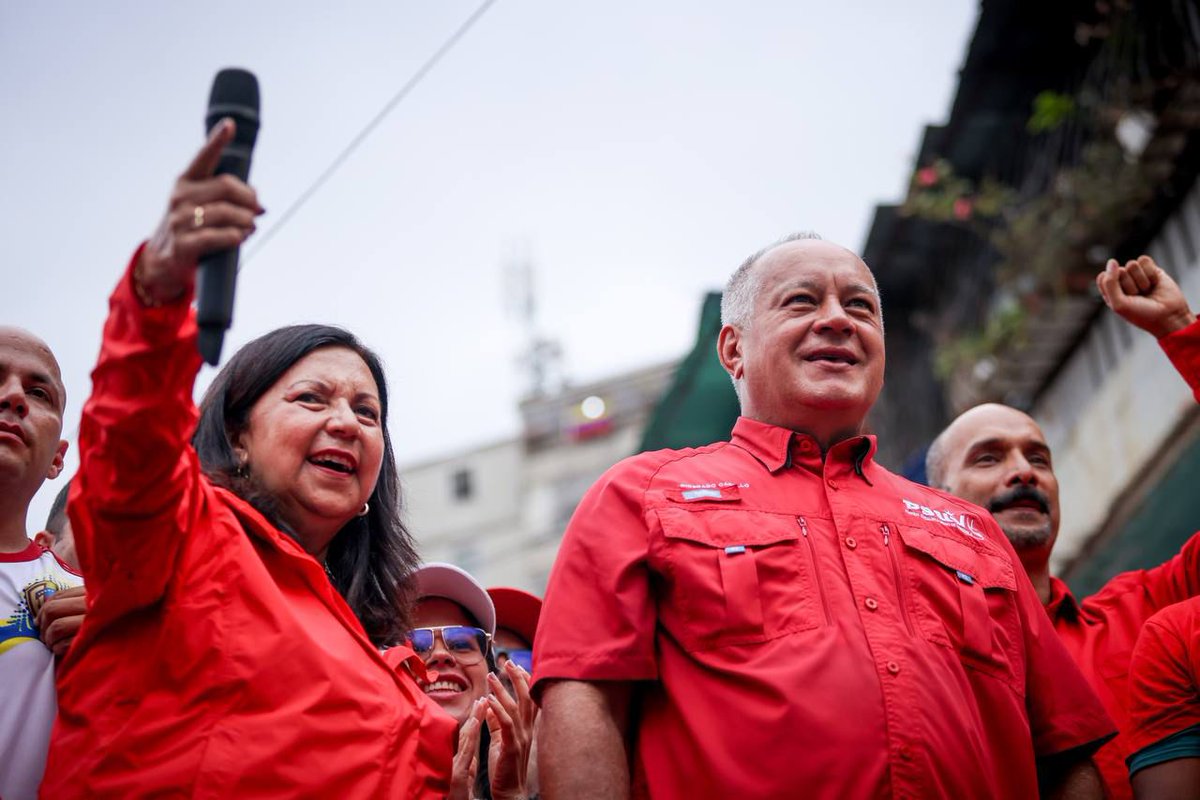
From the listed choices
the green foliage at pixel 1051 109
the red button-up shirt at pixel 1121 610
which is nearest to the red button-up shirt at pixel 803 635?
the red button-up shirt at pixel 1121 610

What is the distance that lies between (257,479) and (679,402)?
20.5ft

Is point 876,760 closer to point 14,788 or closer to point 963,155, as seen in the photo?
point 14,788

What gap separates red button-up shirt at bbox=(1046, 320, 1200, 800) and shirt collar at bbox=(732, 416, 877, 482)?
1.17 meters

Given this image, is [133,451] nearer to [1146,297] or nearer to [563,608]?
[563,608]

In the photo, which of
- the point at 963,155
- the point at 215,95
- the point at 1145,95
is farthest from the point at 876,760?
the point at 963,155

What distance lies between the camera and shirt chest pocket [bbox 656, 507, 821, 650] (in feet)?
9.61

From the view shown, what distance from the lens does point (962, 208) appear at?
1045cm

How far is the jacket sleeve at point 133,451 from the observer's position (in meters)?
2.40

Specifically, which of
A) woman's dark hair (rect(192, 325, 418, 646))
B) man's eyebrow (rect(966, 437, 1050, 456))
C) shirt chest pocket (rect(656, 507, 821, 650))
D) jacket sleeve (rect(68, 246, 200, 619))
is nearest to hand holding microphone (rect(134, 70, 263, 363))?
jacket sleeve (rect(68, 246, 200, 619))

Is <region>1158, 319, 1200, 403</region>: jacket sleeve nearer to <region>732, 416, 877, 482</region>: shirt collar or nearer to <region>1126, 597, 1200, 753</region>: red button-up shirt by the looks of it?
<region>1126, 597, 1200, 753</region>: red button-up shirt

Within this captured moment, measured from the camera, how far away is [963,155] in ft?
36.9

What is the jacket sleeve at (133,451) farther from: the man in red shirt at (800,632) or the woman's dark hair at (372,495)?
the man in red shirt at (800,632)

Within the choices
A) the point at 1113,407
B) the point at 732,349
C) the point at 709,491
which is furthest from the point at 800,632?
the point at 1113,407

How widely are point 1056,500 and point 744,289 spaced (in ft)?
5.89
